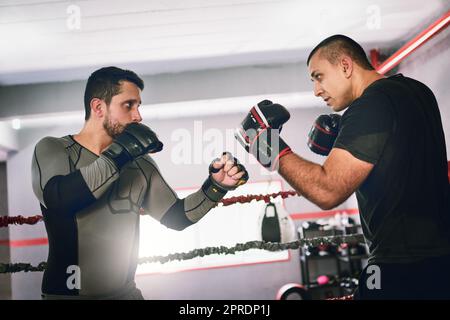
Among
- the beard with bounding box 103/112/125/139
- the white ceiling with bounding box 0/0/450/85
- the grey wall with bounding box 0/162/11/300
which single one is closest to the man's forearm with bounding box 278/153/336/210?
the beard with bounding box 103/112/125/139

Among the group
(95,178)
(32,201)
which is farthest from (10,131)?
(95,178)

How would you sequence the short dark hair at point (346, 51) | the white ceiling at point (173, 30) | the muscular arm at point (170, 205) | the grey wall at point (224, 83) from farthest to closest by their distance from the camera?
the grey wall at point (224, 83)
the white ceiling at point (173, 30)
the muscular arm at point (170, 205)
the short dark hair at point (346, 51)

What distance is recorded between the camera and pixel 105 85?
167 centimetres

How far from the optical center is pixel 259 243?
2213mm

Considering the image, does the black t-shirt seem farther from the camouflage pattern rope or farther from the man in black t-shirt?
the camouflage pattern rope

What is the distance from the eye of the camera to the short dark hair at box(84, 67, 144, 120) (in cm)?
167

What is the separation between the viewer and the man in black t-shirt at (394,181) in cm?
126

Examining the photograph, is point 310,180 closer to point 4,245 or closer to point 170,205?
point 170,205

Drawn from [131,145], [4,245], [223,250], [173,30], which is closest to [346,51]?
[131,145]

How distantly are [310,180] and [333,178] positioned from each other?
0.08 meters

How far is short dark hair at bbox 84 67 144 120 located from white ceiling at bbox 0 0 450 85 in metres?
0.81

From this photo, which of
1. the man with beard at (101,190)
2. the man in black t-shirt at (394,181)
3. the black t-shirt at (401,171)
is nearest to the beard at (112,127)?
the man with beard at (101,190)

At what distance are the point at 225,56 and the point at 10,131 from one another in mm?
2827

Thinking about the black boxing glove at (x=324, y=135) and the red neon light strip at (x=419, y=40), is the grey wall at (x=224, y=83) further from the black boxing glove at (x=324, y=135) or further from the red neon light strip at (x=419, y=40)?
the black boxing glove at (x=324, y=135)
